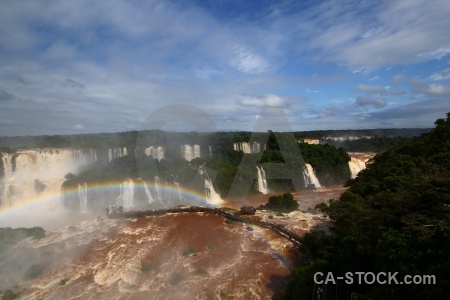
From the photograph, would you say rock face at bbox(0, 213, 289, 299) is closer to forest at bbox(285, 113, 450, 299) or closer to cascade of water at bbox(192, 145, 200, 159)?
forest at bbox(285, 113, 450, 299)

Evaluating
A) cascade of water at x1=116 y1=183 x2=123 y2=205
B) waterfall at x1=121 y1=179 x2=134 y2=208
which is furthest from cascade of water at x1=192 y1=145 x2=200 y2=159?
cascade of water at x1=116 y1=183 x2=123 y2=205

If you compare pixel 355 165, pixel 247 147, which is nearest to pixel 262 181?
pixel 247 147

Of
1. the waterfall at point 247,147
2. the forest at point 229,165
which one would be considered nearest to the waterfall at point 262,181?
the forest at point 229,165

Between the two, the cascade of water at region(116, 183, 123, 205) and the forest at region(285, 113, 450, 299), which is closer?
the forest at region(285, 113, 450, 299)

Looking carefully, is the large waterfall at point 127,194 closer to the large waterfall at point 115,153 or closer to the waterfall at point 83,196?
the waterfall at point 83,196

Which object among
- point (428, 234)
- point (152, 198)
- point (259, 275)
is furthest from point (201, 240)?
point (152, 198)

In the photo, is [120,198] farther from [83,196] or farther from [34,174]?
[34,174]

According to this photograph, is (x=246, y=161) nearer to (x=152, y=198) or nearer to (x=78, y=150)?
(x=152, y=198)

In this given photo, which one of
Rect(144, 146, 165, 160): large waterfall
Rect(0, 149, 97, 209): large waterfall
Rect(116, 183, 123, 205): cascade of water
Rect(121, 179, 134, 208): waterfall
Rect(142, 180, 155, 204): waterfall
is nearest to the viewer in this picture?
Rect(0, 149, 97, 209): large waterfall
